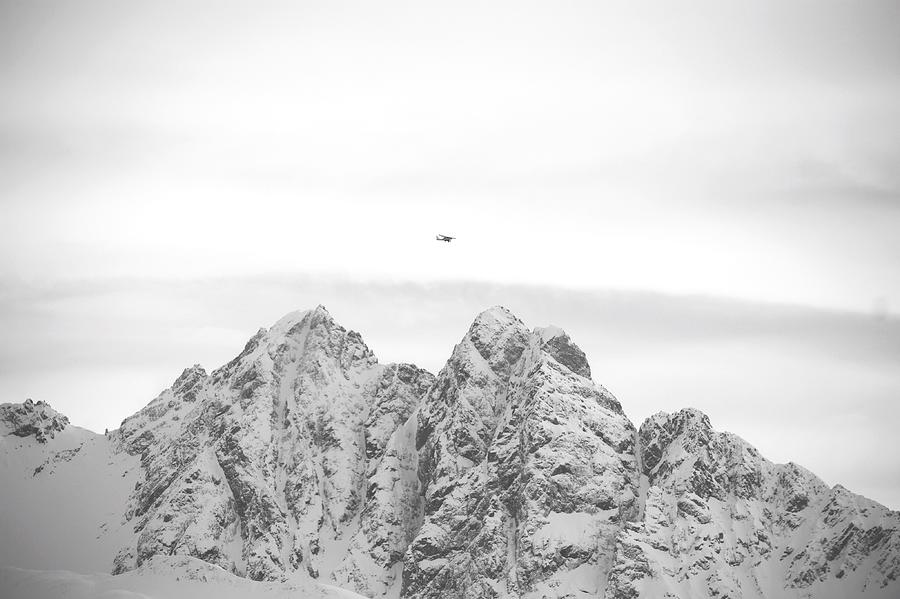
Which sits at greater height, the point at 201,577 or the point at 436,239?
the point at 436,239

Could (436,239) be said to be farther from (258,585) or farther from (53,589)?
(53,589)

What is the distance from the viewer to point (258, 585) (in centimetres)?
11594

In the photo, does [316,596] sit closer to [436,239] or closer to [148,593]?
[148,593]

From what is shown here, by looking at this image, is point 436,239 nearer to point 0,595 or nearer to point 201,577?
point 201,577

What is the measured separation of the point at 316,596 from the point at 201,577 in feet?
46.1

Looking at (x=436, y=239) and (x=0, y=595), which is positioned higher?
(x=436, y=239)

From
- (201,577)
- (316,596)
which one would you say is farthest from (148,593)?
(316,596)

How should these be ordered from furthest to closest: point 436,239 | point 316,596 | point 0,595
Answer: point 436,239, point 316,596, point 0,595

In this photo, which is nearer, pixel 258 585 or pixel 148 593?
pixel 148 593

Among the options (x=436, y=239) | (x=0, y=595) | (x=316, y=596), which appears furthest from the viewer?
(x=436, y=239)

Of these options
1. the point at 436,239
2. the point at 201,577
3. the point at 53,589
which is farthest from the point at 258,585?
the point at 436,239

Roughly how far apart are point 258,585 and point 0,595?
27.3m

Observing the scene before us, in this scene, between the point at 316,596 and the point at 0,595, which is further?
the point at 316,596

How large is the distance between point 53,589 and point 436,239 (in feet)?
361
